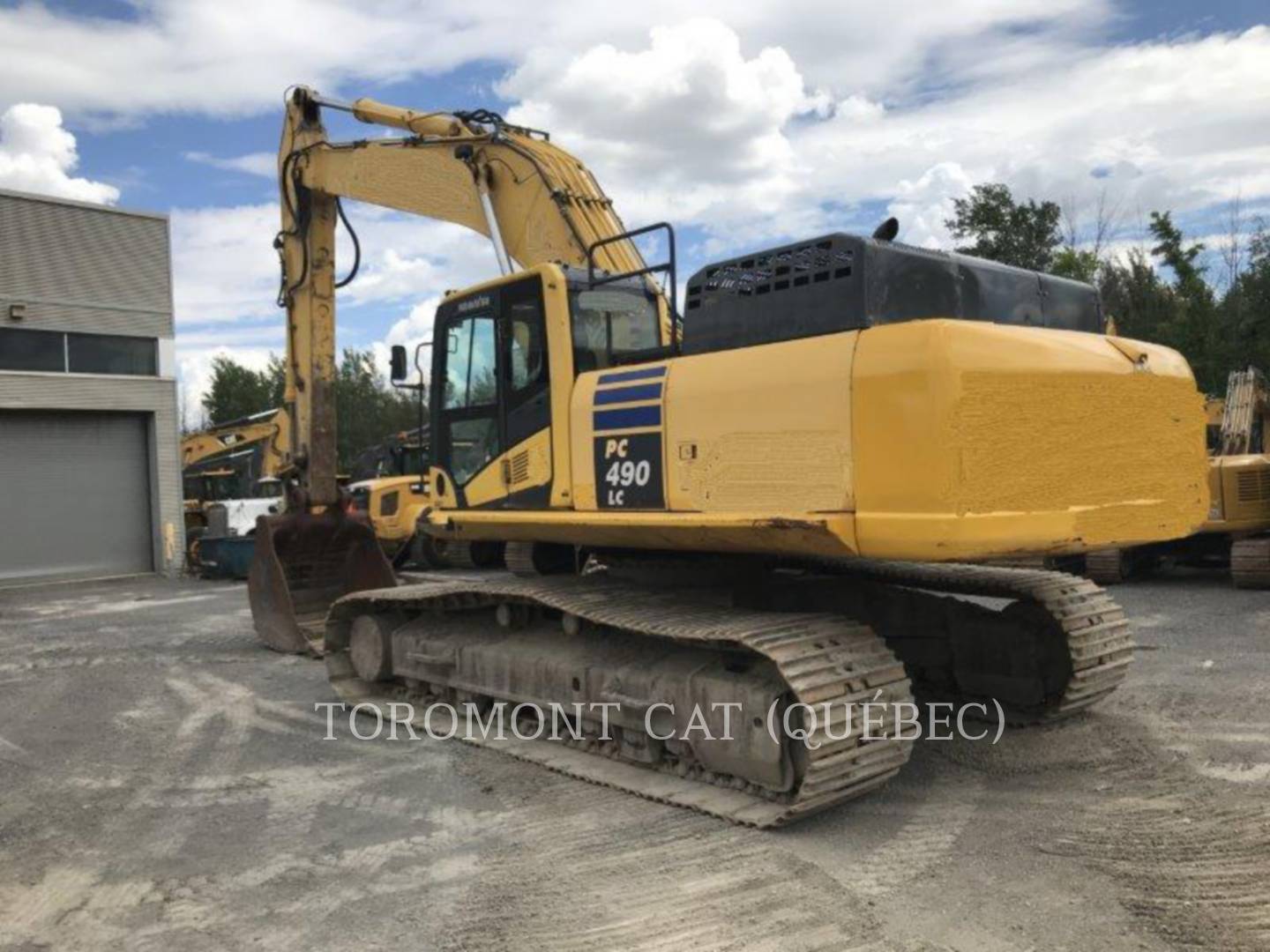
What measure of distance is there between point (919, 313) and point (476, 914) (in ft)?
10.4

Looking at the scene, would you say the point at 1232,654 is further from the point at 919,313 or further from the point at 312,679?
the point at 312,679

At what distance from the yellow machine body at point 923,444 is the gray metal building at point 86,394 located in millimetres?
16027

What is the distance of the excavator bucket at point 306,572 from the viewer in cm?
945

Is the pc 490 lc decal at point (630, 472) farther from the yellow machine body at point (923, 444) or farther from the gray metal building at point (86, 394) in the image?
the gray metal building at point (86, 394)

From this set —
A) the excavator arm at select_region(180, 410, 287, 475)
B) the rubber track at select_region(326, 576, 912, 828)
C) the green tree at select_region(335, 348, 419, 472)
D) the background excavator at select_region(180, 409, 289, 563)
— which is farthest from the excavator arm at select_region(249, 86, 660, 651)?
the green tree at select_region(335, 348, 419, 472)

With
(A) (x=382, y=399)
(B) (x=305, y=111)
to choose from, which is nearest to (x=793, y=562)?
(B) (x=305, y=111)

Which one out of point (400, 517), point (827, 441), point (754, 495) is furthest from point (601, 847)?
point (400, 517)

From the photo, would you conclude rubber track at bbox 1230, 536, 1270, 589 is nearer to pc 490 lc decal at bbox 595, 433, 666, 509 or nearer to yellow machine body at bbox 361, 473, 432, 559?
pc 490 lc decal at bbox 595, 433, 666, 509

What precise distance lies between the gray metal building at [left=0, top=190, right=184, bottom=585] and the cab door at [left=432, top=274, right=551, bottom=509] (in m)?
14.0

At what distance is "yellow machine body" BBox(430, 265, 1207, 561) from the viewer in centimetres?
429

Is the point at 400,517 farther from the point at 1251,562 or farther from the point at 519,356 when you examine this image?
the point at 1251,562

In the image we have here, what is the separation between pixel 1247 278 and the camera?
2859cm

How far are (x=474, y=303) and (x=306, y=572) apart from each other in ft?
14.1

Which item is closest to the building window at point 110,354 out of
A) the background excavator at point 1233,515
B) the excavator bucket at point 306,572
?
the excavator bucket at point 306,572
